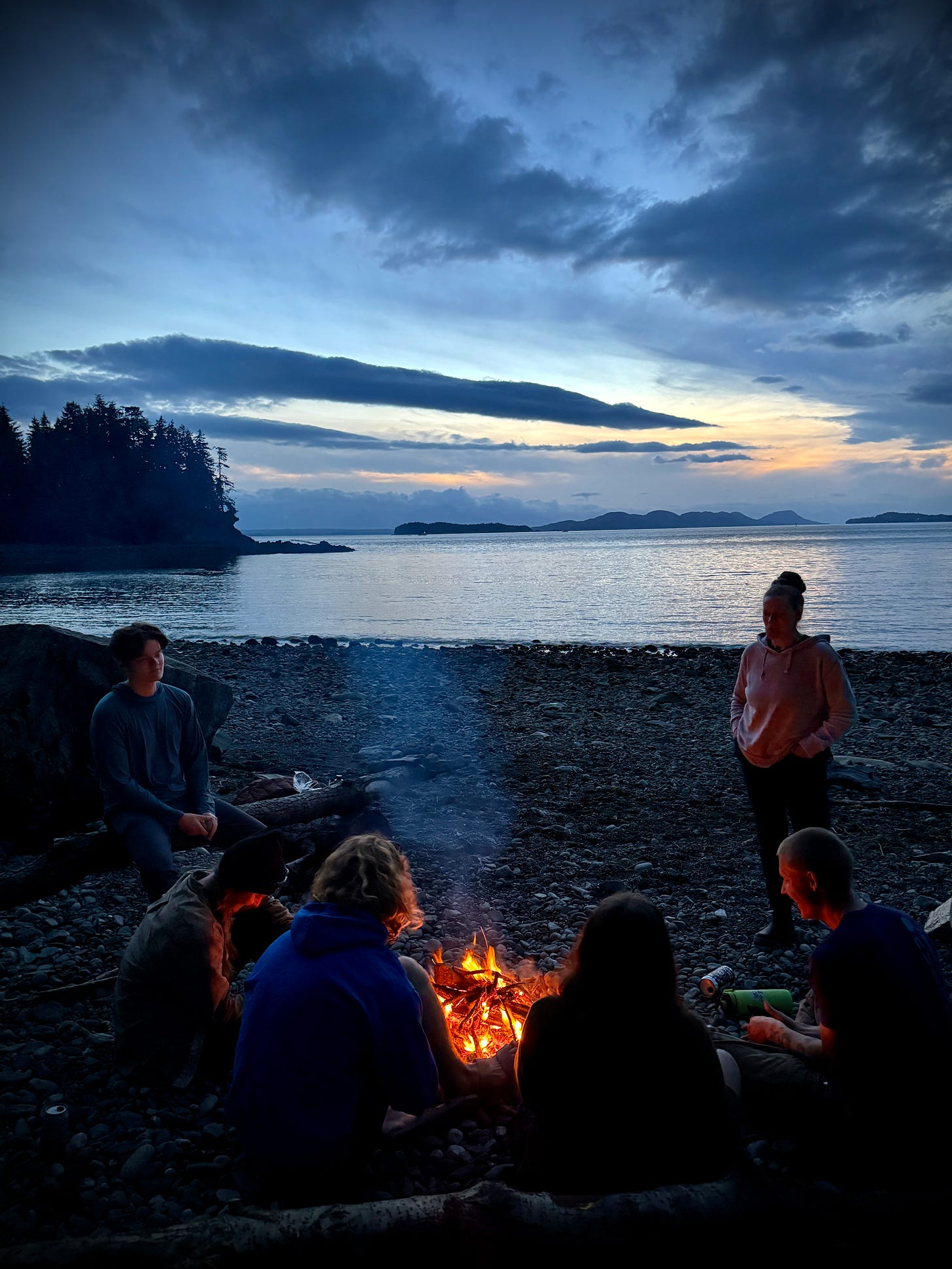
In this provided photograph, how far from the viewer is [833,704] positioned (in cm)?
571

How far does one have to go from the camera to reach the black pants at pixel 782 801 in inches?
229

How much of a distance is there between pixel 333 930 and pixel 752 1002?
3005 millimetres

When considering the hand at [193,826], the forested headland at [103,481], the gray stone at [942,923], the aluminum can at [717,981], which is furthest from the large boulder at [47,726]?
the forested headland at [103,481]

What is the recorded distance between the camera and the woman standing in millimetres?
5688

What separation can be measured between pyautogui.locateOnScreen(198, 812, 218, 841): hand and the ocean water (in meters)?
24.7

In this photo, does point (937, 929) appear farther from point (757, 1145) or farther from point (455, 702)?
point (455, 702)

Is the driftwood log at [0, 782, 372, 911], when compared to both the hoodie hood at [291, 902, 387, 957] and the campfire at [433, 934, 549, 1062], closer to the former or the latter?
the campfire at [433, 934, 549, 1062]

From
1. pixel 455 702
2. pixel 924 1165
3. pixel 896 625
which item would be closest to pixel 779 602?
pixel 924 1165

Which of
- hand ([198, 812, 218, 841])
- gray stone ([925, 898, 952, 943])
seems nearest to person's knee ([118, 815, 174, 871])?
hand ([198, 812, 218, 841])

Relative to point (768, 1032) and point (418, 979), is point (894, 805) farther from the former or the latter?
point (418, 979)

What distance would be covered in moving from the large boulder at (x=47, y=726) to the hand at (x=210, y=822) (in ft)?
8.72

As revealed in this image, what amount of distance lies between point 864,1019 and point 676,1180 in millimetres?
1038

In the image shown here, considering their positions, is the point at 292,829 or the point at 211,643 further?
the point at 211,643

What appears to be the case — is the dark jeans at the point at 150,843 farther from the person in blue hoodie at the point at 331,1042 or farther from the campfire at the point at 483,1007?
the person in blue hoodie at the point at 331,1042
